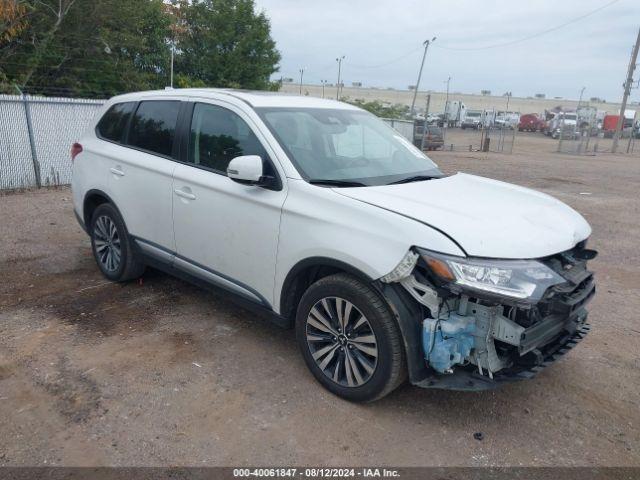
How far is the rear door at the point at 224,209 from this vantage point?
3.66 m

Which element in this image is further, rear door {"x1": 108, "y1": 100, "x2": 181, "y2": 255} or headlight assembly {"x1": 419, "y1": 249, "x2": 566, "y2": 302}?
rear door {"x1": 108, "y1": 100, "x2": 181, "y2": 255}

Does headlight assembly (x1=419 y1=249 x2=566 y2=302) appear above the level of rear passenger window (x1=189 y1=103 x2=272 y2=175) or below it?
below

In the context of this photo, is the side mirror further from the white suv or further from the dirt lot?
the dirt lot

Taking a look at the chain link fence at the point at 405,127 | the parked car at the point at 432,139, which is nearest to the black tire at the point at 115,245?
the chain link fence at the point at 405,127

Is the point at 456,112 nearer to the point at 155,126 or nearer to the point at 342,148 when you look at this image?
the point at 155,126

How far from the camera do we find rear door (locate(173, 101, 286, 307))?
12.0 feet

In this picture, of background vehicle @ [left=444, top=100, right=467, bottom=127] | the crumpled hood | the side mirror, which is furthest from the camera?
background vehicle @ [left=444, top=100, right=467, bottom=127]

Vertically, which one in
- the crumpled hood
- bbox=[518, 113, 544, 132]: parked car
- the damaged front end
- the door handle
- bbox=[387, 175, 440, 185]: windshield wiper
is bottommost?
bbox=[518, 113, 544, 132]: parked car

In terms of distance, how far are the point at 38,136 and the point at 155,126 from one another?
6878 mm

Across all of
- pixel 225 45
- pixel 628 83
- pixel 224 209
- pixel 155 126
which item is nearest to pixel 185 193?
pixel 224 209

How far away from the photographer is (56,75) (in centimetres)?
1889

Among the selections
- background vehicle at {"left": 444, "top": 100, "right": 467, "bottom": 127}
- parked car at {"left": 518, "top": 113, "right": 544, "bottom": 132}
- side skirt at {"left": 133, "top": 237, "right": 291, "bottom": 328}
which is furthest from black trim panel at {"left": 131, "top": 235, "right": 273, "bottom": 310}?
parked car at {"left": 518, "top": 113, "right": 544, "bottom": 132}

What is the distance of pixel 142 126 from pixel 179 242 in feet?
4.11

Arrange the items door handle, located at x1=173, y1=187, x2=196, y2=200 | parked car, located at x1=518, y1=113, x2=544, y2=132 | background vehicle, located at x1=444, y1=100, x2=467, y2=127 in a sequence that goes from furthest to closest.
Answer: background vehicle, located at x1=444, y1=100, x2=467, y2=127, parked car, located at x1=518, y1=113, x2=544, y2=132, door handle, located at x1=173, y1=187, x2=196, y2=200
